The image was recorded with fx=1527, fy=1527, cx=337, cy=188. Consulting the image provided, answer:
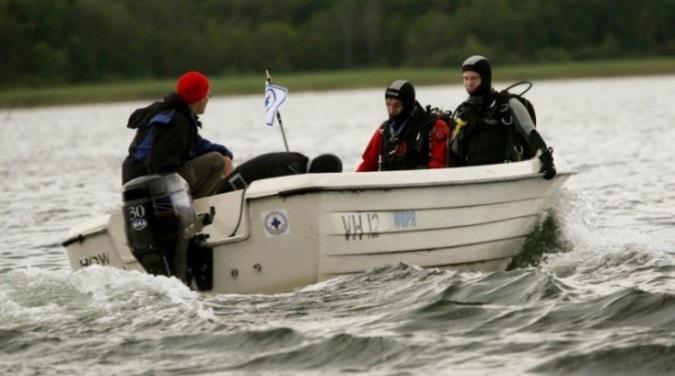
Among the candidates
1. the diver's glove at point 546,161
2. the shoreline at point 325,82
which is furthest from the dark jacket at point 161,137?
the shoreline at point 325,82

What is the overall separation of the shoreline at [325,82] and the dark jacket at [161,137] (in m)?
57.0

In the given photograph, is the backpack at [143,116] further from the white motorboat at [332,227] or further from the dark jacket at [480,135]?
the dark jacket at [480,135]

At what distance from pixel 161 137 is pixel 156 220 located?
712 millimetres

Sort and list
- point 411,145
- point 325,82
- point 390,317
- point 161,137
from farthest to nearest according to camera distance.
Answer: point 325,82
point 411,145
point 161,137
point 390,317

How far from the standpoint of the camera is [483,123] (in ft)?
38.6

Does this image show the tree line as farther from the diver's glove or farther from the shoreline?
the diver's glove

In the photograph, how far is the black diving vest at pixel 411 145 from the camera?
38.2ft

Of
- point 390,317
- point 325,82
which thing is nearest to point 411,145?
point 390,317

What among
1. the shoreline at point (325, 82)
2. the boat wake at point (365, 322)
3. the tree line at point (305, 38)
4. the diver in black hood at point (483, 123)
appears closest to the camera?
the boat wake at point (365, 322)

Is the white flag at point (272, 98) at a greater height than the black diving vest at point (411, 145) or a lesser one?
greater

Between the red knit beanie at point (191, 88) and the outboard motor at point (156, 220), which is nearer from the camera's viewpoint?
the outboard motor at point (156, 220)

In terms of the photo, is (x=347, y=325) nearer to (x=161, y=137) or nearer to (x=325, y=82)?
(x=161, y=137)

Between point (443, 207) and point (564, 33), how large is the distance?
285 feet

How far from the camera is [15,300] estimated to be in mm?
10414
